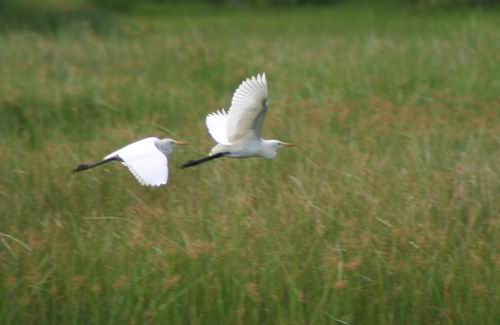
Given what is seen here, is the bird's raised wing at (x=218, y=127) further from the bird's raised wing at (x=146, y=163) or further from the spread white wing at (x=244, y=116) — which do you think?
the bird's raised wing at (x=146, y=163)

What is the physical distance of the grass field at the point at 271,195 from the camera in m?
4.44

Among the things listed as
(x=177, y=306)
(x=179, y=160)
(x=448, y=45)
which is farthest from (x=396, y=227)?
(x=448, y=45)

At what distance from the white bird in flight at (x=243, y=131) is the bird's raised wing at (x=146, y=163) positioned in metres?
0.39

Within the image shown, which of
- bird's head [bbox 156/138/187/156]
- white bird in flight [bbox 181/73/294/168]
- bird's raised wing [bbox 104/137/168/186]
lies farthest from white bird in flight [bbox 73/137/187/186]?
white bird in flight [bbox 181/73/294/168]

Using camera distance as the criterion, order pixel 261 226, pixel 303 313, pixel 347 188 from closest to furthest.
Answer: pixel 303 313 < pixel 261 226 < pixel 347 188

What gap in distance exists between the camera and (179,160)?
20.3 feet

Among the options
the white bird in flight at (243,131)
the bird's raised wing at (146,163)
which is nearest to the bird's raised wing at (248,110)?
the white bird in flight at (243,131)

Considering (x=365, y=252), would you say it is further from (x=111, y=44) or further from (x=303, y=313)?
(x=111, y=44)

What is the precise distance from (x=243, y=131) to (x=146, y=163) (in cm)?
66

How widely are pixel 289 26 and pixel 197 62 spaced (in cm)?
625

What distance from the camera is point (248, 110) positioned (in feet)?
17.1

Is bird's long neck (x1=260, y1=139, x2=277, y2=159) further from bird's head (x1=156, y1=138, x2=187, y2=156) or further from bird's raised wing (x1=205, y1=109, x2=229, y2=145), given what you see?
bird's head (x1=156, y1=138, x2=187, y2=156)

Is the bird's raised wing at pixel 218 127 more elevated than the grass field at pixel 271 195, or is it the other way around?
the bird's raised wing at pixel 218 127

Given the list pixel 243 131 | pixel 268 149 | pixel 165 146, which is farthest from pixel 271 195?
pixel 165 146
